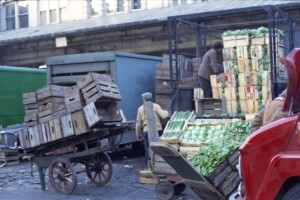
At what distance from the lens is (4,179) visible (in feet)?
39.7

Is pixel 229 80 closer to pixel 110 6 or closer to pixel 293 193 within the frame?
pixel 293 193

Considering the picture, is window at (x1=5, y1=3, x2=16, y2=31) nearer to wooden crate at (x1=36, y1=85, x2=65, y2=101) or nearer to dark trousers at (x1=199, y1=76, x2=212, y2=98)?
dark trousers at (x1=199, y1=76, x2=212, y2=98)

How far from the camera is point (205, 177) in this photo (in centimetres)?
719

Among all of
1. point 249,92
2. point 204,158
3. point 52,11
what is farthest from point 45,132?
point 52,11

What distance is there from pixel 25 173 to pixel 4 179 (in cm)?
89

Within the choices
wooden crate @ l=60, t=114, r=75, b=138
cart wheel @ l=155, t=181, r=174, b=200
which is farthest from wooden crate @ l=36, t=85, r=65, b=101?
cart wheel @ l=155, t=181, r=174, b=200

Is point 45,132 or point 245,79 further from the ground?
point 245,79

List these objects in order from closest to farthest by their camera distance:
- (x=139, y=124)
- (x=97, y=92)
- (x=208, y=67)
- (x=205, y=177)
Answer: (x=205, y=177) → (x=97, y=92) → (x=139, y=124) → (x=208, y=67)

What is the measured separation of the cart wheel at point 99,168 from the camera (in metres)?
10.4

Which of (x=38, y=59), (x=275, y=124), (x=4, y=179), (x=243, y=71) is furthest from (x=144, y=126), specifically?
(x=38, y=59)

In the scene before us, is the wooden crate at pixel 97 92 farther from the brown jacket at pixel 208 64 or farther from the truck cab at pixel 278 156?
the truck cab at pixel 278 156

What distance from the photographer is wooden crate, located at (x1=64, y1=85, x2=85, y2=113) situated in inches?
375

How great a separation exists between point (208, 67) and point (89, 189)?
414 cm

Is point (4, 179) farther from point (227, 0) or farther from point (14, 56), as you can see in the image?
point (14, 56)
